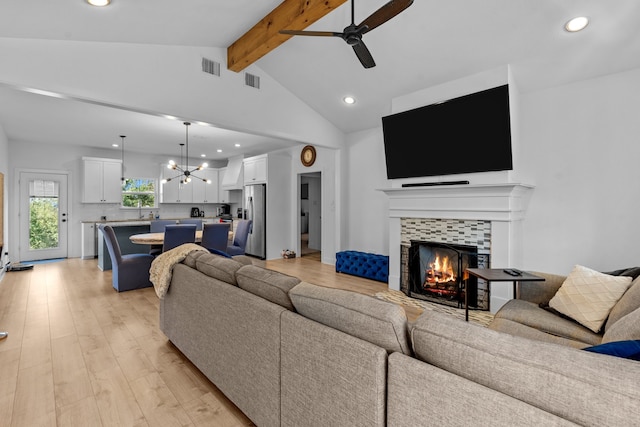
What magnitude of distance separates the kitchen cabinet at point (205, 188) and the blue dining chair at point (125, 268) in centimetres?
453

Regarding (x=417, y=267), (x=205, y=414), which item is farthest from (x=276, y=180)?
(x=205, y=414)

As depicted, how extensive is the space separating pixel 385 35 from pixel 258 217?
4.78 m

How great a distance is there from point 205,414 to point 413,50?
13.0 ft

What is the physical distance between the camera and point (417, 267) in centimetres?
445

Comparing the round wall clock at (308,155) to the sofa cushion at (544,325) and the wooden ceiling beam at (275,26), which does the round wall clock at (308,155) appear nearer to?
the wooden ceiling beam at (275,26)

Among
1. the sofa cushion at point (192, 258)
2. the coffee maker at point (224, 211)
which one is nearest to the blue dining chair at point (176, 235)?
the sofa cushion at point (192, 258)

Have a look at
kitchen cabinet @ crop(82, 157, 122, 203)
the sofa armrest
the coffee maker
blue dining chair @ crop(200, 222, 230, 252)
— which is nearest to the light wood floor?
blue dining chair @ crop(200, 222, 230, 252)

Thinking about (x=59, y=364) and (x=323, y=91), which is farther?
(x=323, y=91)

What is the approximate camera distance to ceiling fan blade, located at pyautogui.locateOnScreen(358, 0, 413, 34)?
2113 mm

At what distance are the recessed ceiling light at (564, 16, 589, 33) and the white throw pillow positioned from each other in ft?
7.23

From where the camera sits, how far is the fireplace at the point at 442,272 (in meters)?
3.90

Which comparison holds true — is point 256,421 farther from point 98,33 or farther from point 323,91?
point 323,91

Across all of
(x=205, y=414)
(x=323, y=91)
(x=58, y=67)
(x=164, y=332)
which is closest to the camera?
(x=205, y=414)

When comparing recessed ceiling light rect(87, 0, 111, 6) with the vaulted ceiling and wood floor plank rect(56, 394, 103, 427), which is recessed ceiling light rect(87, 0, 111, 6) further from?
wood floor plank rect(56, 394, 103, 427)
